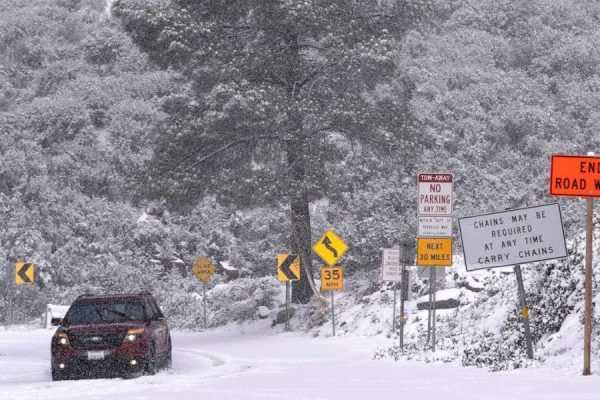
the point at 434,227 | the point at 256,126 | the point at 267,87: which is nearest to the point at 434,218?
the point at 434,227

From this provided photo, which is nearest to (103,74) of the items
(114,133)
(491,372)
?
(114,133)

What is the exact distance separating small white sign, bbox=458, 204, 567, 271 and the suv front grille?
241 inches

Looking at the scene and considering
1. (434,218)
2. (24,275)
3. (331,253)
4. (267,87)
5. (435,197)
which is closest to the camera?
(435,197)

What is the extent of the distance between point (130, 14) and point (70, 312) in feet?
53.4

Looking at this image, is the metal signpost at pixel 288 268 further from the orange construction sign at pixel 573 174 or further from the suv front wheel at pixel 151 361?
the orange construction sign at pixel 573 174

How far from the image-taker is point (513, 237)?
15.1m

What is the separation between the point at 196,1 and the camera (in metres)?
34.1

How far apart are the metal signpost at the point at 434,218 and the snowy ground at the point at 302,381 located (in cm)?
241

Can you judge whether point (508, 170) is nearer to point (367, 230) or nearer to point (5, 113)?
point (367, 230)

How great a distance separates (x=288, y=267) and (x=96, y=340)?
16.8 m

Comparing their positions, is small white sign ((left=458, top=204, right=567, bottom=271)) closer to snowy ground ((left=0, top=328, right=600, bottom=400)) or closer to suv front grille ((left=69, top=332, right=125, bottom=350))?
snowy ground ((left=0, top=328, right=600, bottom=400))

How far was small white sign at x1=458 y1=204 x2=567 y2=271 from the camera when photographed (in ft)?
48.7

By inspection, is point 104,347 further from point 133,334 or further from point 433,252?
point 433,252

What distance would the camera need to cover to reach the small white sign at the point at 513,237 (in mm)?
A: 14836
